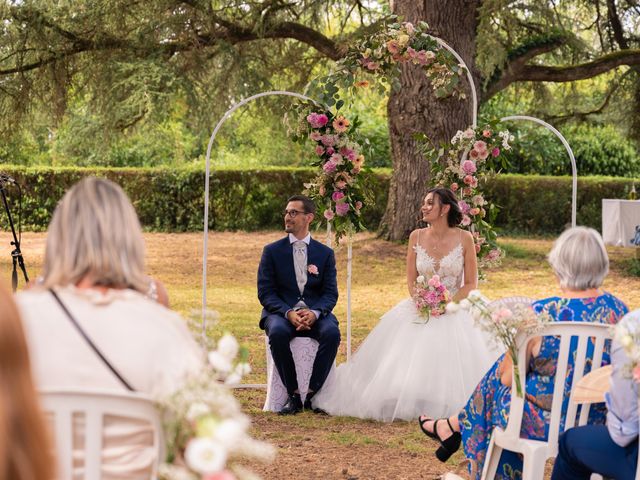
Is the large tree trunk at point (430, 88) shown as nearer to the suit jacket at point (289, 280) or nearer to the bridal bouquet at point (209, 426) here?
the suit jacket at point (289, 280)

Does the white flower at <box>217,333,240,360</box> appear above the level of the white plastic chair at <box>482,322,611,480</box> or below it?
above

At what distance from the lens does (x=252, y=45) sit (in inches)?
544

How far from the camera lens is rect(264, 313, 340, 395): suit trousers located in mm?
6085

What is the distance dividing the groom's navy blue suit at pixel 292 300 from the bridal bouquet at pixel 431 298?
1.69 ft

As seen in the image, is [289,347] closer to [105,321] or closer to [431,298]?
[431,298]

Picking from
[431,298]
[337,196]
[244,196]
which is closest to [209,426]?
[431,298]

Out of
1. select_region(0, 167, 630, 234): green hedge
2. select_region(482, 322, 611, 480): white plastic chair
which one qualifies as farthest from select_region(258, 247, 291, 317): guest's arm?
select_region(0, 167, 630, 234): green hedge

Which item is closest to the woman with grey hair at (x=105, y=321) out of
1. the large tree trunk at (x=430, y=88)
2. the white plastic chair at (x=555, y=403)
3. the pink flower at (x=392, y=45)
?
the white plastic chair at (x=555, y=403)

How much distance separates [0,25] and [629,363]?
1114cm

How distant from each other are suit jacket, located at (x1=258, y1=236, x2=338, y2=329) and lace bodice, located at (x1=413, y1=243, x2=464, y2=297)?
56 cm

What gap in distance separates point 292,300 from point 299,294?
56 millimetres

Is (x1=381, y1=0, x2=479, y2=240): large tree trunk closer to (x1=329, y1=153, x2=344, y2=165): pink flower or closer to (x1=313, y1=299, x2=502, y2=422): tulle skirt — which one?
(x1=329, y1=153, x2=344, y2=165): pink flower

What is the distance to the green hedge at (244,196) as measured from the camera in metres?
17.3

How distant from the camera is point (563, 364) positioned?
151 inches
